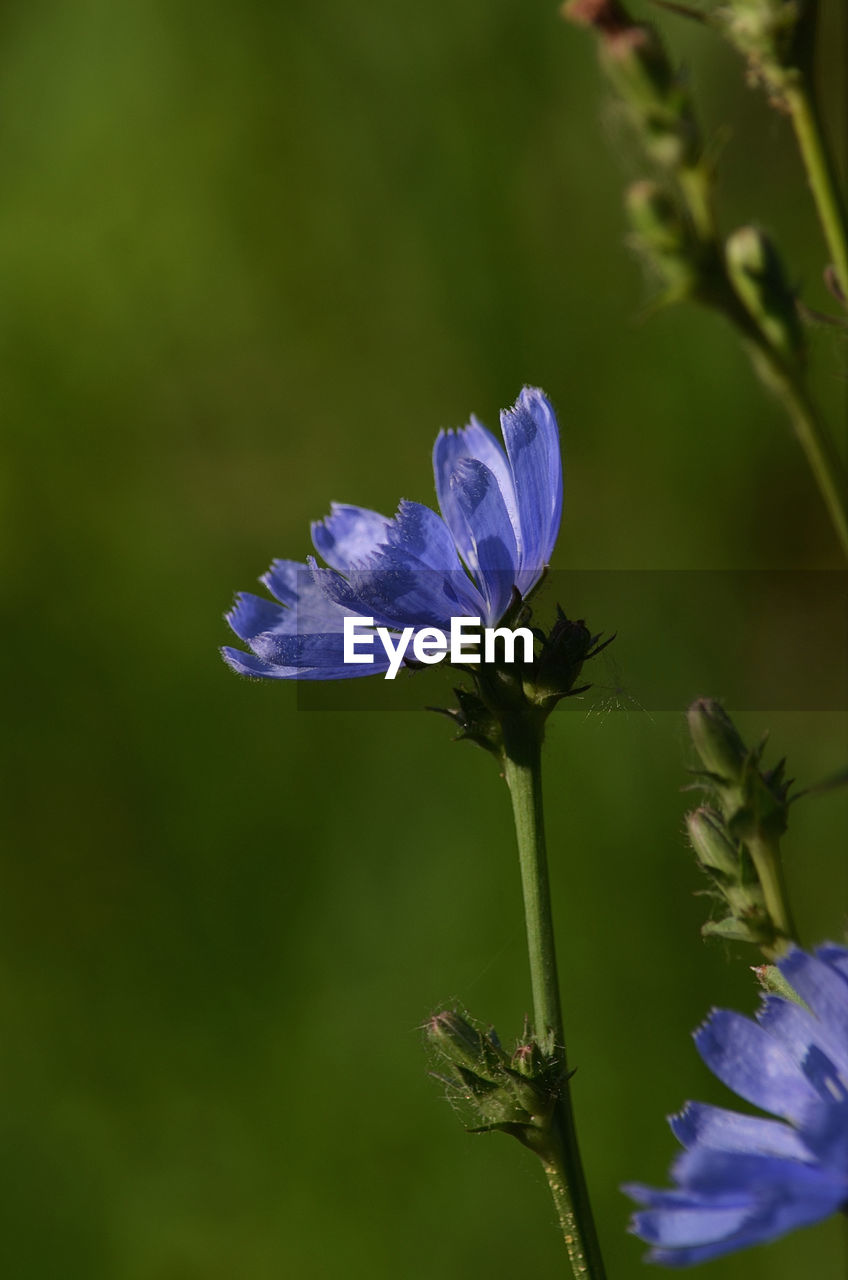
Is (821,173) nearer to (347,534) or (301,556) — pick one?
(347,534)

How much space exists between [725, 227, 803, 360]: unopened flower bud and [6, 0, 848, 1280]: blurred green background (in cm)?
147

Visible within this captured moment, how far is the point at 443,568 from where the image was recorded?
77cm

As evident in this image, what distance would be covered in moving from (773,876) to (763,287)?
0.86 feet

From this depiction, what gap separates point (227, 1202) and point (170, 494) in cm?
116

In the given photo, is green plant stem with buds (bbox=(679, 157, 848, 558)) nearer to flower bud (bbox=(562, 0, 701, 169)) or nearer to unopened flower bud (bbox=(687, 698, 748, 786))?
flower bud (bbox=(562, 0, 701, 169))

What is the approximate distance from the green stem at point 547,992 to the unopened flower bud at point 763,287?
290 millimetres

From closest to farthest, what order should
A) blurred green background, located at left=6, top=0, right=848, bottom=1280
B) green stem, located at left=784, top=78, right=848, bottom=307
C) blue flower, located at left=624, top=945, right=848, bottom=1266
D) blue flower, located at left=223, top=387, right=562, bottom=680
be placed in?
blue flower, located at left=624, top=945, right=848, bottom=1266 → green stem, located at left=784, top=78, right=848, bottom=307 → blue flower, located at left=223, top=387, right=562, bottom=680 → blurred green background, located at left=6, top=0, right=848, bottom=1280

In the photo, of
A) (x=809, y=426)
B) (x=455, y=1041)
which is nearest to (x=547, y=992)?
(x=455, y=1041)

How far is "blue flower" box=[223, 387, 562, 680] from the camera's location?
0.75 meters

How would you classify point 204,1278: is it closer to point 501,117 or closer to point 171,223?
point 171,223

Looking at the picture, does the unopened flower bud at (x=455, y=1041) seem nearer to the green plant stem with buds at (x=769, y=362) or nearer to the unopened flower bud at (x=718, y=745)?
the unopened flower bud at (x=718, y=745)

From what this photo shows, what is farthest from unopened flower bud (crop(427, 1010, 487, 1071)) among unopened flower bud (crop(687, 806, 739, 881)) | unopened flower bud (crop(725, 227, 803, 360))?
unopened flower bud (crop(725, 227, 803, 360))

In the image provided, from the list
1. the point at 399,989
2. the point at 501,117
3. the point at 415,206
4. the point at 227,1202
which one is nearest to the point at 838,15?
the point at 501,117

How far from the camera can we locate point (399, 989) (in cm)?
205
